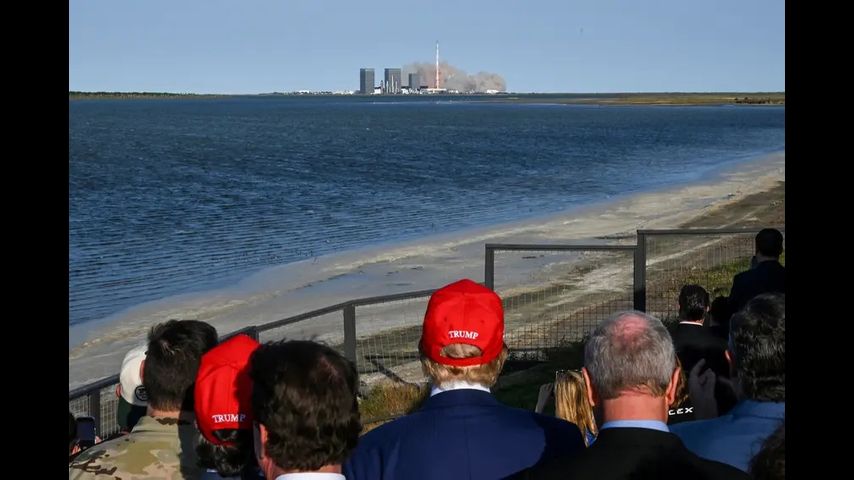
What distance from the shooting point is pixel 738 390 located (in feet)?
12.3

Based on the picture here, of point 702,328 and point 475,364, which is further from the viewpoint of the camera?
point 702,328

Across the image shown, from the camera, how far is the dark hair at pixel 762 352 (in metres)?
3.59

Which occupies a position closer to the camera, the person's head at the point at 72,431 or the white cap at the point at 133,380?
the person's head at the point at 72,431

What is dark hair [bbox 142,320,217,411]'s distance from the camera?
3818 millimetres

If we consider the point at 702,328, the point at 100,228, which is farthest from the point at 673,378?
the point at 100,228

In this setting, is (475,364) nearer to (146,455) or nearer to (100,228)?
(146,455)

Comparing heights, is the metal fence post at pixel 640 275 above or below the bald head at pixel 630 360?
below

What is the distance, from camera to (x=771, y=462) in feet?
9.52

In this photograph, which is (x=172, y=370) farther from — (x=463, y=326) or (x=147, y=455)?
Result: (x=463, y=326)

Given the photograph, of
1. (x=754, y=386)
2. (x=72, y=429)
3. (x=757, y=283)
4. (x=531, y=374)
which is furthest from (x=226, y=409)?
(x=531, y=374)

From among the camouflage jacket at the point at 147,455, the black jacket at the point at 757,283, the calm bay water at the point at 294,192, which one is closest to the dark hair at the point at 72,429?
the camouflage jacket at the point at 147,455

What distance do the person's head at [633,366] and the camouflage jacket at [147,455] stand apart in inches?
56.4

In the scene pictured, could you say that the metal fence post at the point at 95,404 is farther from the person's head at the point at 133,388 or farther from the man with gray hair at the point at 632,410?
the man with gray hair at the point at 632,410
